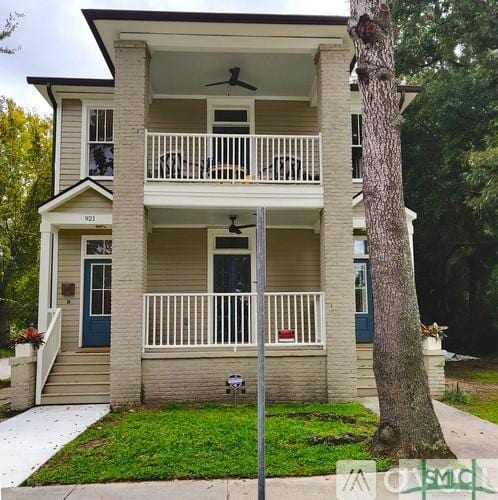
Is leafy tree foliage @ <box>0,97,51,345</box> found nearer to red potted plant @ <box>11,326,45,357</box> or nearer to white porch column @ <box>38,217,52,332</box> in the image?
white porch column @ <box>38,217,52,332</box>

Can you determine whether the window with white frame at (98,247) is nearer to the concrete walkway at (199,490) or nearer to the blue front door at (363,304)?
the blue front door at (363,304)

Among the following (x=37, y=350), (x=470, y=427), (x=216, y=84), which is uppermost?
(x=216, y=84)

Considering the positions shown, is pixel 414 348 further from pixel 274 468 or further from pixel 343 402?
pixel 343 402

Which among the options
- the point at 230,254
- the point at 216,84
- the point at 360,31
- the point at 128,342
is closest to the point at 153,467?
the point at 128,342

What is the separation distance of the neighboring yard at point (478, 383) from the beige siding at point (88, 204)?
784 centimetres

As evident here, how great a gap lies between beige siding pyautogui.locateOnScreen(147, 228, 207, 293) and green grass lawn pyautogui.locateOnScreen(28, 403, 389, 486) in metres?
3.99

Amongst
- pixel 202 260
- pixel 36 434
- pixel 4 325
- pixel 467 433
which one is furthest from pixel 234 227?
pixel 4 325

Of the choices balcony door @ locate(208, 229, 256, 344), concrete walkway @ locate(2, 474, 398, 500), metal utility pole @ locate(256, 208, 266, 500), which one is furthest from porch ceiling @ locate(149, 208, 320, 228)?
metal utility pole @ locate(256, 208, 266, 500)

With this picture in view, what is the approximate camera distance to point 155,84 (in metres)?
11.3

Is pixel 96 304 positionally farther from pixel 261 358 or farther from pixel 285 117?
pixel 261 358

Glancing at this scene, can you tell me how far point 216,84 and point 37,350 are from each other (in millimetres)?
6409

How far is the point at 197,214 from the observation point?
1087 cm

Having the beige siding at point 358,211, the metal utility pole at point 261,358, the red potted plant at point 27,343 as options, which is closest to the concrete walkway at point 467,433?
the metal utility pole at point 261,358

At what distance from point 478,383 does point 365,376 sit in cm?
358
